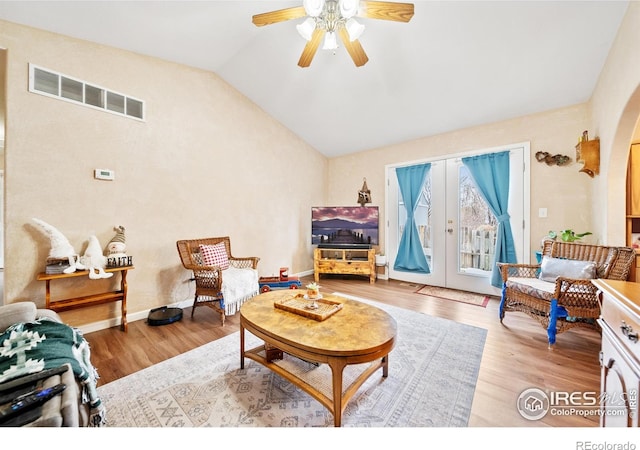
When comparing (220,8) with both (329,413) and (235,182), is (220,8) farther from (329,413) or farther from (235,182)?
(329,413)

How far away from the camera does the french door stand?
3318 millimetres

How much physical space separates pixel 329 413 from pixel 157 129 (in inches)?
129

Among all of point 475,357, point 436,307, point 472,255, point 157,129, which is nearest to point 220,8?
point 157,129

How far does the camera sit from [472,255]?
375 cm

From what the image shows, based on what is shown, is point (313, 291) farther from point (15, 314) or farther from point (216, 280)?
point (15, 314)

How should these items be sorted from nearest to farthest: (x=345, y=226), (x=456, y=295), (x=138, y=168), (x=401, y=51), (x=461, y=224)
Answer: (x=401, y=51), (x=138, y=168), (x=456, y=295), (x=461, y=224), (x=345, y=226)

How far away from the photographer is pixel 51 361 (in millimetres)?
1114

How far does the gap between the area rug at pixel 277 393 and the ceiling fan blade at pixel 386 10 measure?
8.30ft

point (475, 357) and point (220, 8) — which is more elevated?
point (220, 8)

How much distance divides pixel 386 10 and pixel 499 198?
2.87 m

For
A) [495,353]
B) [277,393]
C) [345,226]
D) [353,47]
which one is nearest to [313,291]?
[277,393]

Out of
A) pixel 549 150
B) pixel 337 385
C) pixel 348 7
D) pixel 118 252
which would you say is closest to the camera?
pixel 337 385

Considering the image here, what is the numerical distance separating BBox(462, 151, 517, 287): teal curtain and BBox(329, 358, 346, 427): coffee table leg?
3.09 meters

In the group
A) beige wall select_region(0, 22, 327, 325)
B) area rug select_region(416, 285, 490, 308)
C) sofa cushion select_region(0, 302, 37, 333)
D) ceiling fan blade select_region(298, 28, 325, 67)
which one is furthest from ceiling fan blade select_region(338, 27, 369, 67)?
area rug select_region(416, 285, 490, 308)
